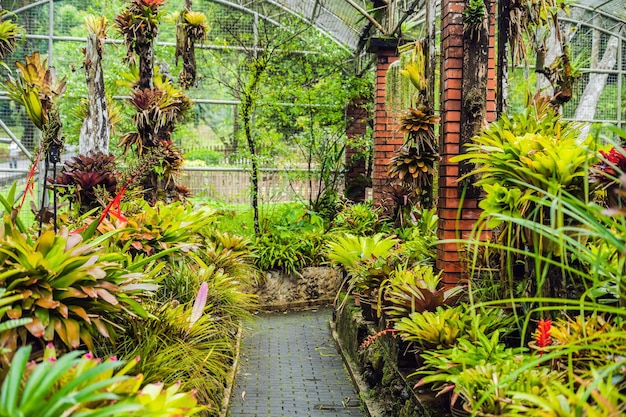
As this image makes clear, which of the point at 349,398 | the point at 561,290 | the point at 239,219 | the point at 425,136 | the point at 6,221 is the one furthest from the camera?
the point at 239,219

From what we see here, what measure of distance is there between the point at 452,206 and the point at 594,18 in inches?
428

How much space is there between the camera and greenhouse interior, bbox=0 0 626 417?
2.31 meters

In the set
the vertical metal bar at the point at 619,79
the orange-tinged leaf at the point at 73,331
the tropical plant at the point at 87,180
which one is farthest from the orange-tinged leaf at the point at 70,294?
the vertical metal bar at the point at 619,79

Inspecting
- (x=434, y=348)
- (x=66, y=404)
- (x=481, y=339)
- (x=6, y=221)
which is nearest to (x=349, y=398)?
(x=434, y=348)

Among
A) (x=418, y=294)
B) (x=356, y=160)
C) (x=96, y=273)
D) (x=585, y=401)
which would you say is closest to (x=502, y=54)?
(x=418, y=294)

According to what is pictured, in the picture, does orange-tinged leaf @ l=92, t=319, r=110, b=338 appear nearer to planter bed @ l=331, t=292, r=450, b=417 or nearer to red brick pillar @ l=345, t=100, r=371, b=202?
planter bed @ l=331, t=292, r=450, b=417

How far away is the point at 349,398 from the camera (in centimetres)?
478

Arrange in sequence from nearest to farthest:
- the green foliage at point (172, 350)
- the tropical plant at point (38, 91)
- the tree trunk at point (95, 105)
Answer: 1. the green foliage at point (172, 350)
2. the tropical plant at point (38, 91)
3. the tree trunk at point (95, 105)

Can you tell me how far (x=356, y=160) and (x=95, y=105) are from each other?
528cm

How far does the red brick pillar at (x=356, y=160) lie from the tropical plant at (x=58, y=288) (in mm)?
7874

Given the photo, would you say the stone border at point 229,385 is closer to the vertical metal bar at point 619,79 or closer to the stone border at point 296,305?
the stone border at point 296,305

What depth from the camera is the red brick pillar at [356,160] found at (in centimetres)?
1060

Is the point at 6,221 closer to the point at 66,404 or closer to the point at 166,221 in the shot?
the point at 66,404

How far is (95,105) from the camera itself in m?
6.59
